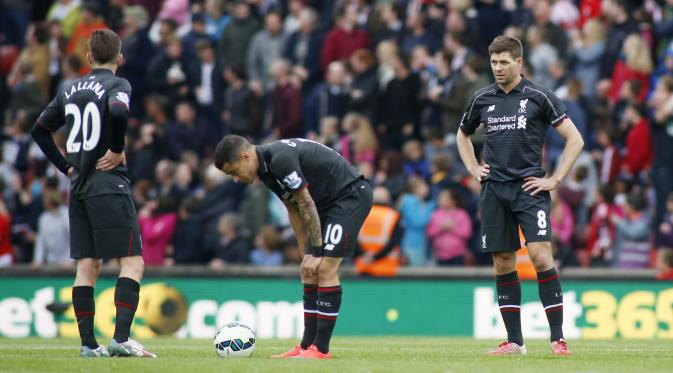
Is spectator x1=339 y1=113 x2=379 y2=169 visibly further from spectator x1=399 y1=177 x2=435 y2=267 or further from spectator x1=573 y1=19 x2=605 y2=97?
spectator x1=573 y1=19 x2=605 y2=97

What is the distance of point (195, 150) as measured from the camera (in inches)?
862

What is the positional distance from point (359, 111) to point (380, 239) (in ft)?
10.9

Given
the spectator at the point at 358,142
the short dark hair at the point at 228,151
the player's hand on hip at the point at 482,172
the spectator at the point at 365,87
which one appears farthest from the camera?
the spectator at the point at 365,87

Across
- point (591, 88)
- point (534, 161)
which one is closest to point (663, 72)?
point (591, 88)

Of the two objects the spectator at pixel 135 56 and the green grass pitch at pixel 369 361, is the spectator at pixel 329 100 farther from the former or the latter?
the green grass pitch at pixel 369 361

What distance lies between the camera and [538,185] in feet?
36.6

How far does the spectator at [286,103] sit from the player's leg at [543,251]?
10.7 meters

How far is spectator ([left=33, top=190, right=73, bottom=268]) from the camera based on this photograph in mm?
19844

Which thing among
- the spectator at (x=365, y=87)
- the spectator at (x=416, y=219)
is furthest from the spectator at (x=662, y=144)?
the spectator at (x=365, y=87)

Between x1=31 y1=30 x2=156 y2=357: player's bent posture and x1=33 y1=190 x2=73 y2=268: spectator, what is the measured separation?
9.05 metres

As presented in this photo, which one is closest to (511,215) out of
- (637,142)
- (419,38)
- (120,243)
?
(120,243)

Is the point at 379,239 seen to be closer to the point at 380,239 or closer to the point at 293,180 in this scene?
the point at 380,239

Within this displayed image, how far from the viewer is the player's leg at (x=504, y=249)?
11312mm

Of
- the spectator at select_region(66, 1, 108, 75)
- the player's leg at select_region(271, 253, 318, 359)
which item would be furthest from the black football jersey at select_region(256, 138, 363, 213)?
the spectator at select_region(66, 1, 108, 75)
